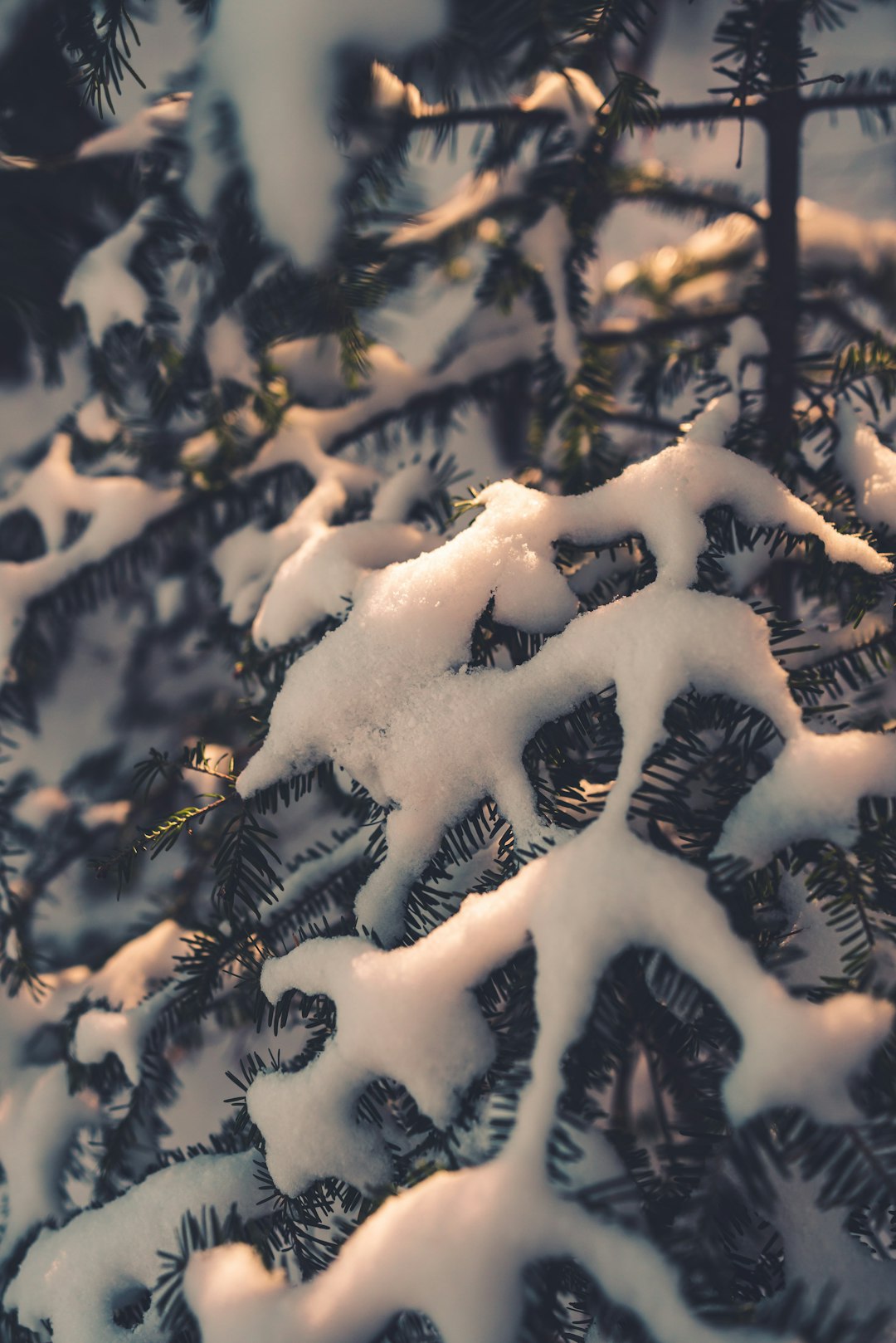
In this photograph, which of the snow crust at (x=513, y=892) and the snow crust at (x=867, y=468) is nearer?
the snow crust at (x=513, y=892)

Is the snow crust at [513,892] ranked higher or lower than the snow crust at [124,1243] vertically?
higher

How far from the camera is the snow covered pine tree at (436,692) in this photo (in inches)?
20.9

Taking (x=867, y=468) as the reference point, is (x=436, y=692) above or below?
below

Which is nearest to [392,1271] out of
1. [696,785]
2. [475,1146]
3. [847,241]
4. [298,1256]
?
[475,1146]

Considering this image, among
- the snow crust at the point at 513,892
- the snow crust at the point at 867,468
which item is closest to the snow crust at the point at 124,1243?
the snow crust at the point at 513,892

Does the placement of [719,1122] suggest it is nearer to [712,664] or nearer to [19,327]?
[712,664]

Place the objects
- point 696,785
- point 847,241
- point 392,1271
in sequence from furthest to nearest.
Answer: point 847,241 → point 696,785 → point 392,1271

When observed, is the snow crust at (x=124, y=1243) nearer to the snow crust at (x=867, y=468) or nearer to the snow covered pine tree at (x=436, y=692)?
the snow covered pine tree at (x=436, y=692)

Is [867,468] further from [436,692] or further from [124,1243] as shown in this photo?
[124,1243]

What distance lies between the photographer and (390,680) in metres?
0.70

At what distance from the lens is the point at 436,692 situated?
0.69 meters

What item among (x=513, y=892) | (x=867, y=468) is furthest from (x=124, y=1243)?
(x=867, y=468)

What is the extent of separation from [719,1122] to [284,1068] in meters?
0.38

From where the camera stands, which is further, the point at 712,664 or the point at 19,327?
the point at 19,327
